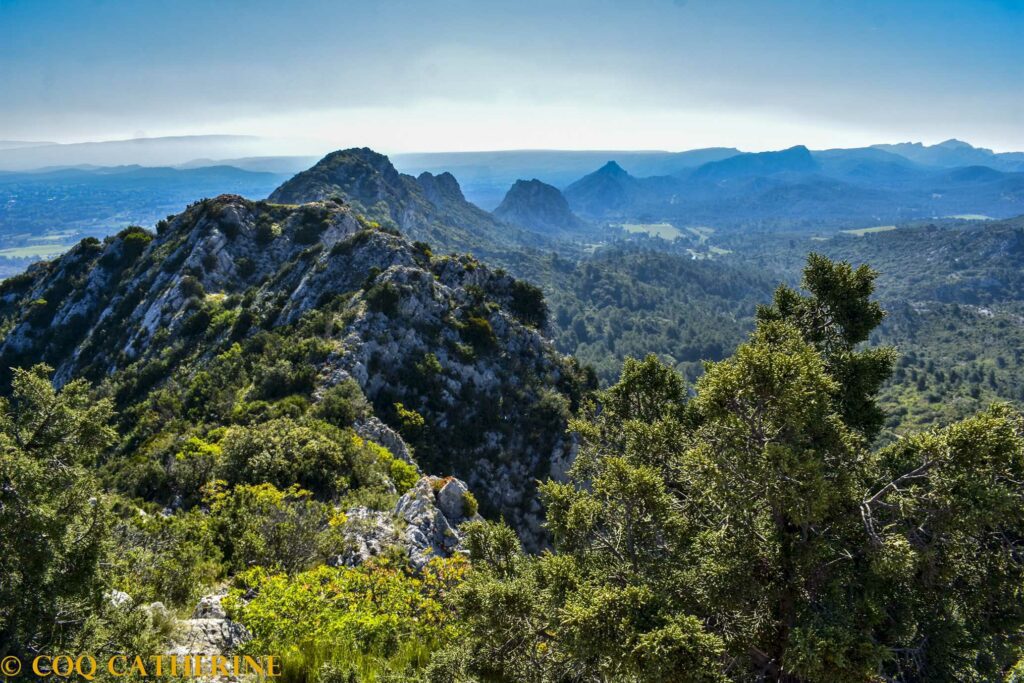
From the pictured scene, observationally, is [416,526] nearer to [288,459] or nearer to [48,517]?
[288,459]

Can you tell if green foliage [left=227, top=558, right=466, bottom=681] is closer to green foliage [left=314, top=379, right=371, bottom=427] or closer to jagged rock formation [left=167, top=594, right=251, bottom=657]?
jagged rock formation [left=167, top=594, right=251, bottom=657]

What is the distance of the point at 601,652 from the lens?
8906mm

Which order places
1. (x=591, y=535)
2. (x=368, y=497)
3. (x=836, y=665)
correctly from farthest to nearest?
1. (x=368, y=497)
2. (x=591, y=535)
3. (x=836, y=665)

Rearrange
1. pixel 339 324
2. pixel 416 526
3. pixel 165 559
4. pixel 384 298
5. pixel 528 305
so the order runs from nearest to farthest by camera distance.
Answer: pixel 165 559 → pixel 416 526 → pixel 339 324 → pixel 384 298 → pixel 528 305

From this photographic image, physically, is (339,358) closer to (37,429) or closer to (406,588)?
(406,588)

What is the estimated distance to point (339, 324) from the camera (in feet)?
159

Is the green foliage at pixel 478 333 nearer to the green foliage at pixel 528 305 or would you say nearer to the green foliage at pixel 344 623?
the green foliage at pixel 528 305

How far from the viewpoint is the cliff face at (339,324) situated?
46.5 m

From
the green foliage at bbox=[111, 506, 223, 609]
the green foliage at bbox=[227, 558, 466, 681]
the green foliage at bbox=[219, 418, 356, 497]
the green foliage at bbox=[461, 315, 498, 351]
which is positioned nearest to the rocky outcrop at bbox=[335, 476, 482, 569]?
the green foliage at bbox=[219, 418, 356, 497]

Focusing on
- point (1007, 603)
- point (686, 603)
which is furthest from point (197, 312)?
point (1007, 603)

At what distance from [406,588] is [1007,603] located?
14525 mm

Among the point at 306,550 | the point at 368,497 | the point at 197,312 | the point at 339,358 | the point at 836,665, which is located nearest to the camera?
the point at 836,665

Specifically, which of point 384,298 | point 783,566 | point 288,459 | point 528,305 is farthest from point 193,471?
point 528,305

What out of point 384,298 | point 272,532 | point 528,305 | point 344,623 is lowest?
point 272,532
